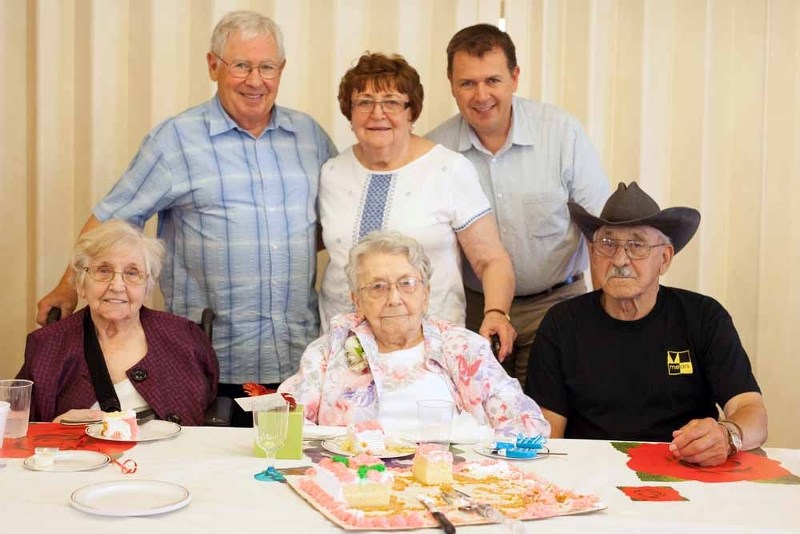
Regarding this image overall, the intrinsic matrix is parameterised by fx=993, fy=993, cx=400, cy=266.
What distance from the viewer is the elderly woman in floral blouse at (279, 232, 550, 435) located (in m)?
2.81

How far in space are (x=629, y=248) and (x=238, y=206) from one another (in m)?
1.32

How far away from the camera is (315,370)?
2.88 m

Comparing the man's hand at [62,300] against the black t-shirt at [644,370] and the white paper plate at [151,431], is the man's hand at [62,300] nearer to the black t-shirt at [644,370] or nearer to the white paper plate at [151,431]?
the white paper plate at [151,431]

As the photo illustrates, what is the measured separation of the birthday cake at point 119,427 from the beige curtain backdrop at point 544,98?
79.2 inches

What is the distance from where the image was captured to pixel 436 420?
225 centimetres

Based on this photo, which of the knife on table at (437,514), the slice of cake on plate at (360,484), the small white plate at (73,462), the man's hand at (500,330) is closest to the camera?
the knife on table at (437,514)

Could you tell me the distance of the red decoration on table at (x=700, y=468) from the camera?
7.25ft

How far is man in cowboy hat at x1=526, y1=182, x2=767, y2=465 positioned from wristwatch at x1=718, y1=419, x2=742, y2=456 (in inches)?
16.9

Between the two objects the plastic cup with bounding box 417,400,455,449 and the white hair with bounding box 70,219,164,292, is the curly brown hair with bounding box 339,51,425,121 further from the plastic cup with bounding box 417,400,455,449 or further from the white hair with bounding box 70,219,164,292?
the plastic cup with bounding box 417,400,455,449

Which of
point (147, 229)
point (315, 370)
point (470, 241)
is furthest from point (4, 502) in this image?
point (147, 229)

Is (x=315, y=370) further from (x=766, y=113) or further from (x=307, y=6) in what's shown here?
(x=766, y=113)

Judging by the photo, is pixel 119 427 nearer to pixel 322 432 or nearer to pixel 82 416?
pixel 82 416

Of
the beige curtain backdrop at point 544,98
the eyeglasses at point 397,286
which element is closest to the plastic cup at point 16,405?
the eyeglasses at point 397,286

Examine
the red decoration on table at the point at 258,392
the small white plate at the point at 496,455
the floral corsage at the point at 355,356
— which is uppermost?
the floral corsage at the point at 355,356
